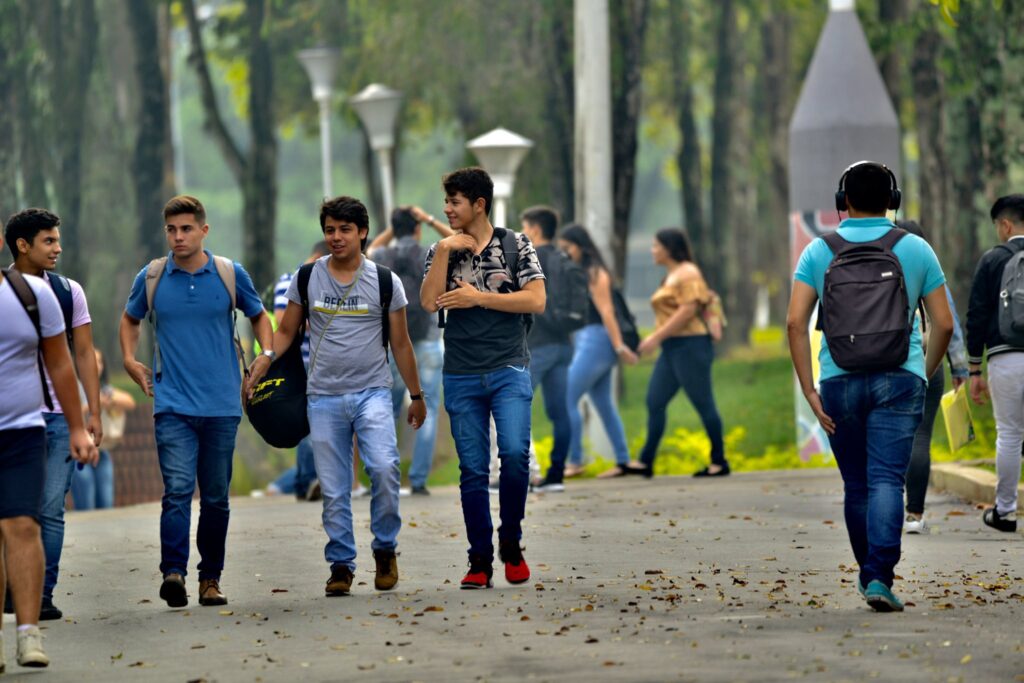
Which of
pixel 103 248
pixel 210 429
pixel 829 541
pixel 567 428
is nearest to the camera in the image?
pixel 210 429

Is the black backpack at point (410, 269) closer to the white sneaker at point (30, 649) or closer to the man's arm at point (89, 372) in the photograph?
the man's arm at point (89, 372)

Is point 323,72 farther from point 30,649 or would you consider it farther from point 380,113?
point 30,649

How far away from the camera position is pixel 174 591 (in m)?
9.02

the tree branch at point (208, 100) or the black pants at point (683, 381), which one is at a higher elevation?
the tree branch at point (208, 100)

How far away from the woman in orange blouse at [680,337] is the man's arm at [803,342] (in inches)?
261

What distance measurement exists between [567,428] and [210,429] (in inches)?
222

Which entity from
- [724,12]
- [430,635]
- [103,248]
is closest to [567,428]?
[430,635]

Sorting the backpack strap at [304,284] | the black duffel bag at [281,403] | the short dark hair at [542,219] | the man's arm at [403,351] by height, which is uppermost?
the short dark hair at [542,219]

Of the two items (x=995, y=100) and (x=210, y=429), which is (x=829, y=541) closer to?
(x=210, y=429)

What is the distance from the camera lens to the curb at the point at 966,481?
1294 cm

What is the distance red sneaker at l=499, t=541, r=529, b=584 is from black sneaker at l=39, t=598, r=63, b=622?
187 centimetres

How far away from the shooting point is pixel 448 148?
3312 cm

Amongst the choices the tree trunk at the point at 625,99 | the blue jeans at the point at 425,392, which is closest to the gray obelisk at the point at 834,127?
the blue jeans at the point at 425,392

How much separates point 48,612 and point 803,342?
3.26 m
